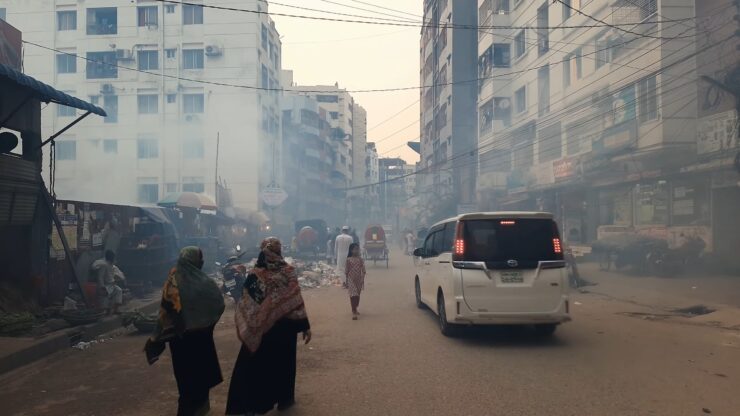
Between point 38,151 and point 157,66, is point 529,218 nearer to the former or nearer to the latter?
point 38,151

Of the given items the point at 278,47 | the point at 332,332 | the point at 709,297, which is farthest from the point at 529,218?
the point at 278,47

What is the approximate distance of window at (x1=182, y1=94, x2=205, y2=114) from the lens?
46.4 meters

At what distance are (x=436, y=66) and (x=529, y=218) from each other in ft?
179

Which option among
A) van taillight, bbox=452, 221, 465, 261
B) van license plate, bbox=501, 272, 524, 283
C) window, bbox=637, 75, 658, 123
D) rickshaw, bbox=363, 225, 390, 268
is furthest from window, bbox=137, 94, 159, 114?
van license plate, bbox=501, 272, 524, 283

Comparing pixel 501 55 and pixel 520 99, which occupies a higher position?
pixel 501 55

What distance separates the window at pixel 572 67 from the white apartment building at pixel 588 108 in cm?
5

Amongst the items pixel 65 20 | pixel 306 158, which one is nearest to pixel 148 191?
→ pixel 65 20

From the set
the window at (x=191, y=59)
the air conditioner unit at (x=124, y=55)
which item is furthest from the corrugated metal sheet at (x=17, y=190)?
the air conditioner unit at (x=124, y=55)

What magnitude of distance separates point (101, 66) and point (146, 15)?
19.4 ft

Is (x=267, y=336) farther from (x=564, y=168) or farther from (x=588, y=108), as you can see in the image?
(x=588, y=108)

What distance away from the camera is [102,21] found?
47.0 m

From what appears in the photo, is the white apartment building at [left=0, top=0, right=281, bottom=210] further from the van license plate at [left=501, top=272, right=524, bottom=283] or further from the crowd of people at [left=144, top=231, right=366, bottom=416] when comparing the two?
the crowd of people at [left=144, top=231, right=366, bottom=416]

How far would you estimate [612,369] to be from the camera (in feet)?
20.4

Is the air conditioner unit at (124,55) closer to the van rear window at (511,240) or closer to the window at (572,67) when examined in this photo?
the window at (572,67)
